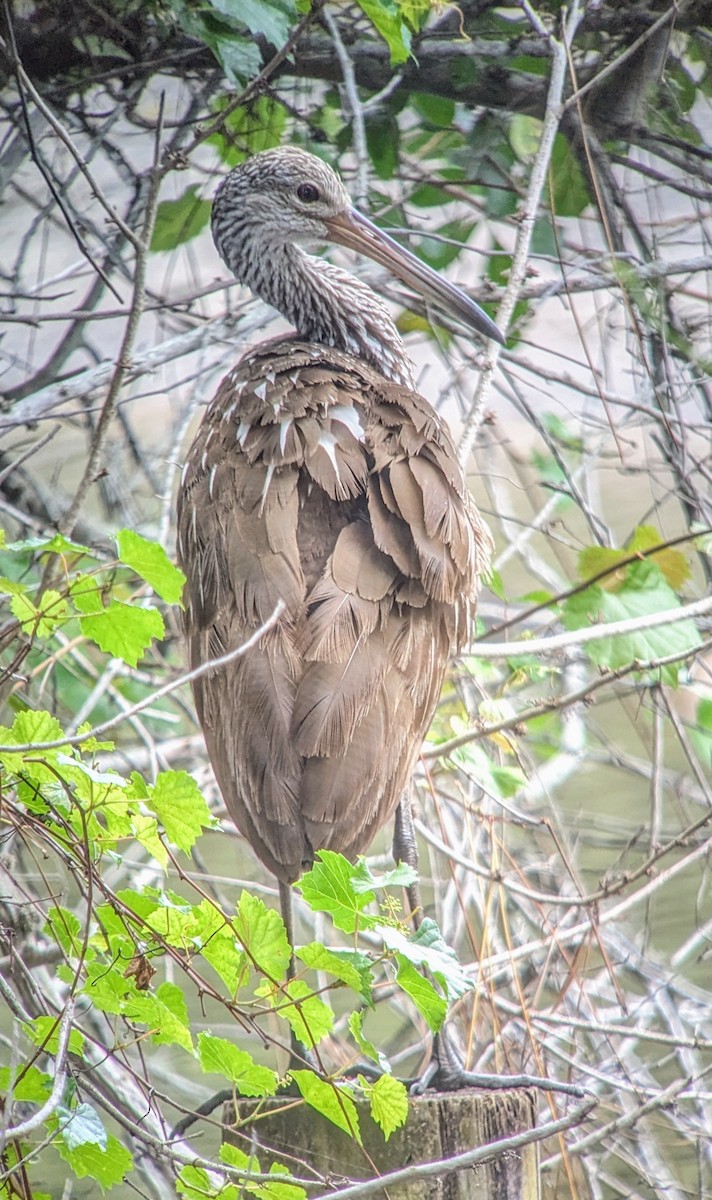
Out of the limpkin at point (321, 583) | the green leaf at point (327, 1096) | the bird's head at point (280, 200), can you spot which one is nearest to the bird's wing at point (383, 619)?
the limpkin at point (321, 583)

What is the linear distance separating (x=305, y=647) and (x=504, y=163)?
169cm

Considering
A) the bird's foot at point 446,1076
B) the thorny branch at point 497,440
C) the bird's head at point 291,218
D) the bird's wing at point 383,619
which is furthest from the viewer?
the bird's head at point 291,218

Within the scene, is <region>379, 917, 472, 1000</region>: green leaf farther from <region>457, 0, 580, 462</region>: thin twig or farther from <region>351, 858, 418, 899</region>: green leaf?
<region>457, 0, 580, 462</region>: thin twig

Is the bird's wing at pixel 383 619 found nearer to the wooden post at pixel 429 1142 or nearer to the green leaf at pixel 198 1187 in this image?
the wooden post at pixel 429 1142

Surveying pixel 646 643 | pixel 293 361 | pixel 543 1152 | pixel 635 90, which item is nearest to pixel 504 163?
pixel 635 90

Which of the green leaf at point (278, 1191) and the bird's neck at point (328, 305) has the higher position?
the bird's neck at point (328, 305)

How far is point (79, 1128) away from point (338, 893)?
1.38 ft

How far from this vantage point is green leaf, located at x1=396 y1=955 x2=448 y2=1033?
1521 millimetres

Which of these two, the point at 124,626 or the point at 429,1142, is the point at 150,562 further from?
the point at 429,1142

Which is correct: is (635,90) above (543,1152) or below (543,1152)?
above

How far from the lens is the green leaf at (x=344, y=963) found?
152cm

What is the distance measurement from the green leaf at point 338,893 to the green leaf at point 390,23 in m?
1.71

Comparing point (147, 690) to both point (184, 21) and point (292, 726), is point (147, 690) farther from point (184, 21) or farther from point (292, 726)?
point (184, 21)

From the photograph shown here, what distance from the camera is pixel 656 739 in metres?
2.87
